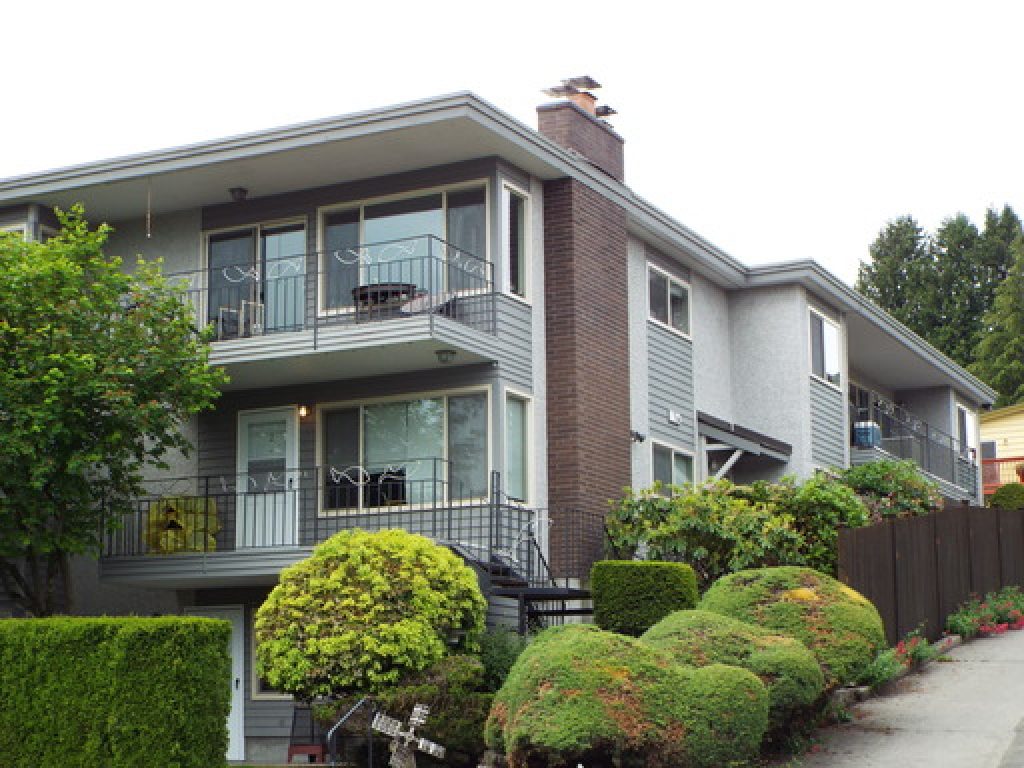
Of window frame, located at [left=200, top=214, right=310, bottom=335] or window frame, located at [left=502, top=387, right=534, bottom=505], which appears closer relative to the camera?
window frame, located at [left=502, top=387, right=534, bottom=505]

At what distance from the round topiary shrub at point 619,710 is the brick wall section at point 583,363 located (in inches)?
288

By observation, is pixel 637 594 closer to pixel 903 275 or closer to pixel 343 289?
pixel 343 289

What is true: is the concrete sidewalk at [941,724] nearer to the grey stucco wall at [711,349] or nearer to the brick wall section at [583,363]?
the brick wall section at [583,363]

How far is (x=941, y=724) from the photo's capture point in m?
15.8

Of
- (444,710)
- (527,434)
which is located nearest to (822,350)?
(527,434)

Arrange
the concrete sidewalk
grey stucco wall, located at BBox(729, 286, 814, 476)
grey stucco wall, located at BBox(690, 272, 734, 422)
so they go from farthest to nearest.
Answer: grey stucco wall, located at BBox(729, 286, 814, 476)
grey stucco wall, located at BBox(690, 272, 734, 422)
the concrete sidewalk

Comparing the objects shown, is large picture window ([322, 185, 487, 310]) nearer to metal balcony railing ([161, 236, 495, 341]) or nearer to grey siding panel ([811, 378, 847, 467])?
metal balcony railing ([161, 236, 495, 341])

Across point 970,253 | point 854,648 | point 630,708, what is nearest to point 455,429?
point 854,648

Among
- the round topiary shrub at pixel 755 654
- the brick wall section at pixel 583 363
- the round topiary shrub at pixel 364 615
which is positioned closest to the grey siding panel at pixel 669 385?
the brick wall section at pixel 583 363

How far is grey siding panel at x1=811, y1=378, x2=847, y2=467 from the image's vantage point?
2692 centimetres

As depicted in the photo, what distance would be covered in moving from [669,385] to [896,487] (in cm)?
390

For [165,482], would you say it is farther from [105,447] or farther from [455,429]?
[455,429]

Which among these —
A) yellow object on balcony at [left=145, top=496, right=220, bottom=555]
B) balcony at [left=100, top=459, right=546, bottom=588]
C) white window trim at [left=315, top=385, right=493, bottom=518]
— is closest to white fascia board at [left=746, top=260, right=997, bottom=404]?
white window trim at [left=315, top=385, right=493, bottom=518]

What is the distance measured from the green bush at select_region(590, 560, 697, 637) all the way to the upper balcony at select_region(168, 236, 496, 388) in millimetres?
3384
